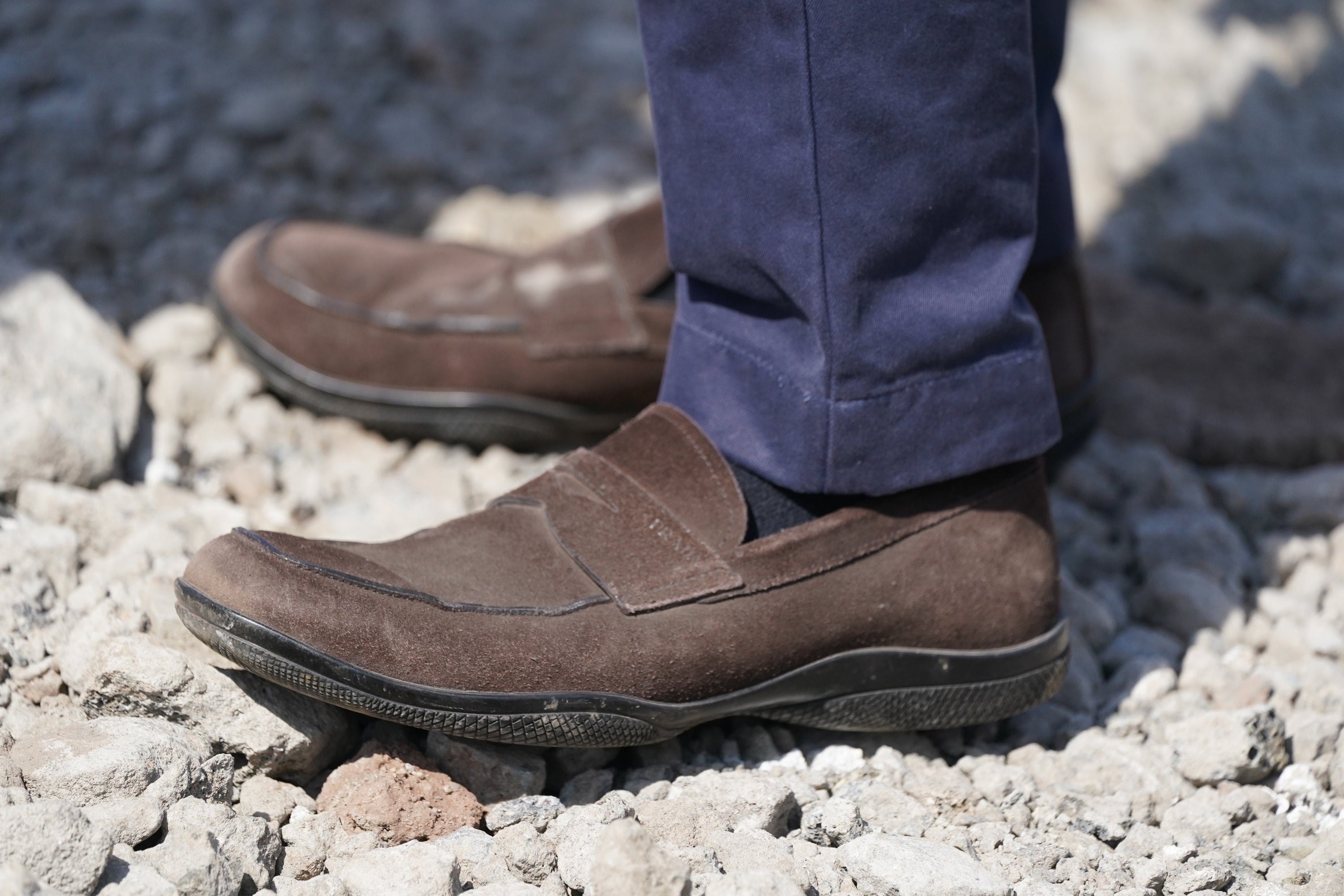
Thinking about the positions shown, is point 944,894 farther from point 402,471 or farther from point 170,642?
point 402,471

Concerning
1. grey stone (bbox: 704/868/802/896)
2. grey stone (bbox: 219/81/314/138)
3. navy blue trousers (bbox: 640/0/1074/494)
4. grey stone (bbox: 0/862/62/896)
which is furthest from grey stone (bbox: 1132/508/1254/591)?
grey stone (bbox: 219/81/314/138)

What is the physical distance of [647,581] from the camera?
1.21 m

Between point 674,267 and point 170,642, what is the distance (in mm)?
665

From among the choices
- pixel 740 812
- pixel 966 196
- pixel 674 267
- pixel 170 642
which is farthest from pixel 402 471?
pixel 966 196

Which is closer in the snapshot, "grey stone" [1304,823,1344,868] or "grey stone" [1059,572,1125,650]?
"grey stone" [1304,823,1344,868]

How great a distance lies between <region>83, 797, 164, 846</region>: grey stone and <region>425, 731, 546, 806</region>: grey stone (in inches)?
11.0

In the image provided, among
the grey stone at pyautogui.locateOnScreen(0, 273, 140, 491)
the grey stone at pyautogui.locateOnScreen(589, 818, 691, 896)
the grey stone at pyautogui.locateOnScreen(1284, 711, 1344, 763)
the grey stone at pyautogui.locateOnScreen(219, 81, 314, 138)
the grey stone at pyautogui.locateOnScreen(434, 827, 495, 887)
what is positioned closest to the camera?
the grey stone at pyautogui.locateOnScreen(589, 818, 691, 896)

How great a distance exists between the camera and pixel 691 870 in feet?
3.57

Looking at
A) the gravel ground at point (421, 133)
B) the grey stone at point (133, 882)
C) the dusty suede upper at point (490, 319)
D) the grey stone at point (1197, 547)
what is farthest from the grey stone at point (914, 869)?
the gravel ground at point (421, 133)

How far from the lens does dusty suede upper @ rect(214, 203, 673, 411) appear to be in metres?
1.80

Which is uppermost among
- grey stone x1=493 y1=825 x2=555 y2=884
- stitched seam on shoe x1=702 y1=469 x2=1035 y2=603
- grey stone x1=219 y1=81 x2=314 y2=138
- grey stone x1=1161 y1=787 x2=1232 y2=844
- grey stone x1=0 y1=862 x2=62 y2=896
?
grey stone x1=219 y1=81 x2=314 y2=138

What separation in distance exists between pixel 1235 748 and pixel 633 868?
709mm

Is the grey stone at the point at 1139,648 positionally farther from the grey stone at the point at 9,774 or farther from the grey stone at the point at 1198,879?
the grey stone at the point at 9,774

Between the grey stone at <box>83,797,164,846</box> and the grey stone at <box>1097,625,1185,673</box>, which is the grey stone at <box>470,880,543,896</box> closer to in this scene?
the grey stone at <box>83,797,164,846</box>
